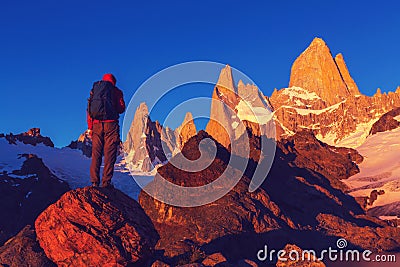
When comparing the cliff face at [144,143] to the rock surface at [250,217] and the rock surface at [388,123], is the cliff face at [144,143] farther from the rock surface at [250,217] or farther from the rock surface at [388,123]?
the rock surface at [250,217]

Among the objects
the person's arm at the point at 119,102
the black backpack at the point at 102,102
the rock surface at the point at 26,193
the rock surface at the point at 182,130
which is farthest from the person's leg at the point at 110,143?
the rock surface at the point at 26,193

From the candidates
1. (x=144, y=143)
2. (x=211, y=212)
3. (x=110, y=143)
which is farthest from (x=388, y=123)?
(x=110, y=143)

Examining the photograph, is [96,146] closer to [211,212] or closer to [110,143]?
[110,143]

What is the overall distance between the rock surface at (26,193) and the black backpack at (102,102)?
65.7 meters

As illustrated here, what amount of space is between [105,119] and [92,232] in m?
4.02

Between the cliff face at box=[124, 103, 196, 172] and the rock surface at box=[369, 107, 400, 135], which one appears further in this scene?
the cliff face at box=[124, 103, 196, 172]

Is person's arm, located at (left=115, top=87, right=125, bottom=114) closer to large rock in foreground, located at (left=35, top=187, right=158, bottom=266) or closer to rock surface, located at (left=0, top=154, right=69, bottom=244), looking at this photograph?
large rock in foreground, located at (left=35, top=187, right=158, bottom=266)

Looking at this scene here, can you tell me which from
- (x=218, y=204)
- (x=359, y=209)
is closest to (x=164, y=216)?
(x=218, y=204)

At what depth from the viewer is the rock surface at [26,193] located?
265ft

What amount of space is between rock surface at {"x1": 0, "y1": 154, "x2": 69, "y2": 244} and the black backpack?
65.7 m

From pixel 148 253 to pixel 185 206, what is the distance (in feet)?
124

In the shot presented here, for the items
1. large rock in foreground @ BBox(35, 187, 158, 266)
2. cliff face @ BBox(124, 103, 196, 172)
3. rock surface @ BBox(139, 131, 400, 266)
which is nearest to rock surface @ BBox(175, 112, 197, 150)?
rock surface @ BBox(139, 131, 400, 266)

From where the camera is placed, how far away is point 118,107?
16000mm

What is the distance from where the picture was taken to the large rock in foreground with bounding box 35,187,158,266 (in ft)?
52.1
